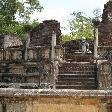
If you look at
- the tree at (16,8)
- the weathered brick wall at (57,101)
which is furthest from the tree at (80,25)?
the weathered brick wall at (57,101)

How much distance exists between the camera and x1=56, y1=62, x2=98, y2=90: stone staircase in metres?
15.8

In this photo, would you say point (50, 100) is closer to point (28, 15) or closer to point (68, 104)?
point (68, 104)

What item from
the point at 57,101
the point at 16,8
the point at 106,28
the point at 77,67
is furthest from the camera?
the point at 16,8

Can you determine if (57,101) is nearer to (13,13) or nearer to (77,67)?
(77,67)

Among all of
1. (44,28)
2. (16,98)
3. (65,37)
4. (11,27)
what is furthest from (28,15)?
(16,98)

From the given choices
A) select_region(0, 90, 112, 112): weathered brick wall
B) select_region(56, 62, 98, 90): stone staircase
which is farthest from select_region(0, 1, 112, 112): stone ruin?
select_region(0, 90, 112, 112): weathered brick wall

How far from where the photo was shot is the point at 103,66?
15867 millimetres

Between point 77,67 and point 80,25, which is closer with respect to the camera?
point 77,67

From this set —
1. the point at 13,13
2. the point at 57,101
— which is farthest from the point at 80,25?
the point at 57,101

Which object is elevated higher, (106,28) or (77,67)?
(106,28)

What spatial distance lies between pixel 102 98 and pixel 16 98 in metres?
1.00

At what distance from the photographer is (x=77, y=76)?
1666 centimetres

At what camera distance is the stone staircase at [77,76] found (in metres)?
15.8

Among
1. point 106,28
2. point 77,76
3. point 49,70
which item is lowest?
point 77,76
